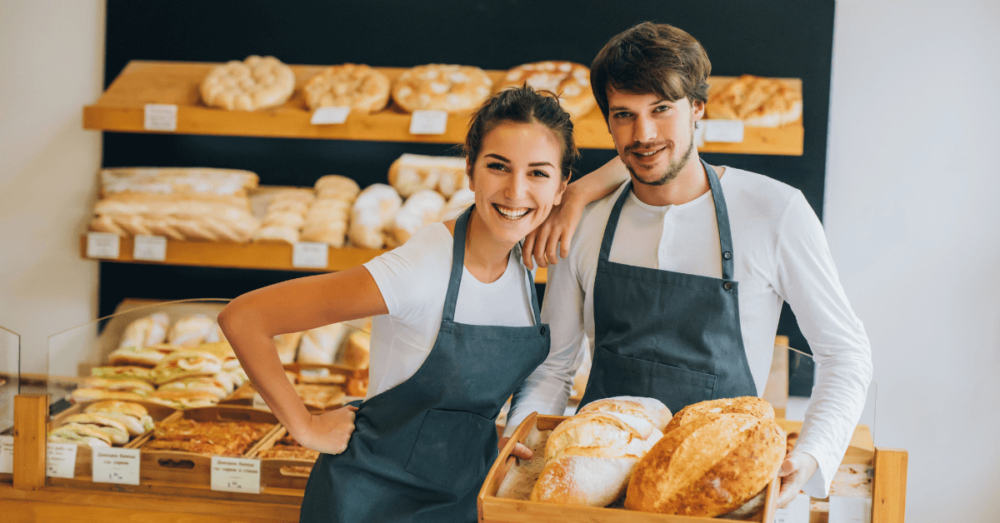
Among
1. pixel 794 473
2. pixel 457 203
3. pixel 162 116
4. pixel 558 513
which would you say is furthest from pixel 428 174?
pixel 558 513

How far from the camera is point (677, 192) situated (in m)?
1.44

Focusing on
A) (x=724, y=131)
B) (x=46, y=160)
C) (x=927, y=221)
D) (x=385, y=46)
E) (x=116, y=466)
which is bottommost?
(x=116, y=466)

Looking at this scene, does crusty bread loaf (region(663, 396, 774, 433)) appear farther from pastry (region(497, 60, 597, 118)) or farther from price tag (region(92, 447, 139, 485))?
pastry (region(497, 60, 597, 118))

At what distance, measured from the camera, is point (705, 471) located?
78cm

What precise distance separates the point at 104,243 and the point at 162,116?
1.80 ft

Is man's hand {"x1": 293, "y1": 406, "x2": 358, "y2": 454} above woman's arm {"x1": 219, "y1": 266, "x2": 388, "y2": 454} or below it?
below

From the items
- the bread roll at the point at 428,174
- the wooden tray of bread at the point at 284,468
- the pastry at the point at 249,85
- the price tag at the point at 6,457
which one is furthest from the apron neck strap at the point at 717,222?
the pastry at the point at 249,85

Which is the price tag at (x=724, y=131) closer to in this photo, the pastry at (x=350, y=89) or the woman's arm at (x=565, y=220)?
the woman's arm at (x=565, y=220)

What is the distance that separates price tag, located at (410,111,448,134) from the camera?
2492 millimetres

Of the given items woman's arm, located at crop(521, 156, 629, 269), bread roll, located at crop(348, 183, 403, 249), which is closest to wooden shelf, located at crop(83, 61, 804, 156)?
bread roll, located at crop(348, 183, 403, 249)

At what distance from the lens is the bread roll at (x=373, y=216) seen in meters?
2.52

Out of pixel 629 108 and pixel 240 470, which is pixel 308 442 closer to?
pixel 240 470

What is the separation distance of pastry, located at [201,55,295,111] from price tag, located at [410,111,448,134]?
62cm

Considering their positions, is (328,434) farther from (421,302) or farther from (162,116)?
(162,116)
